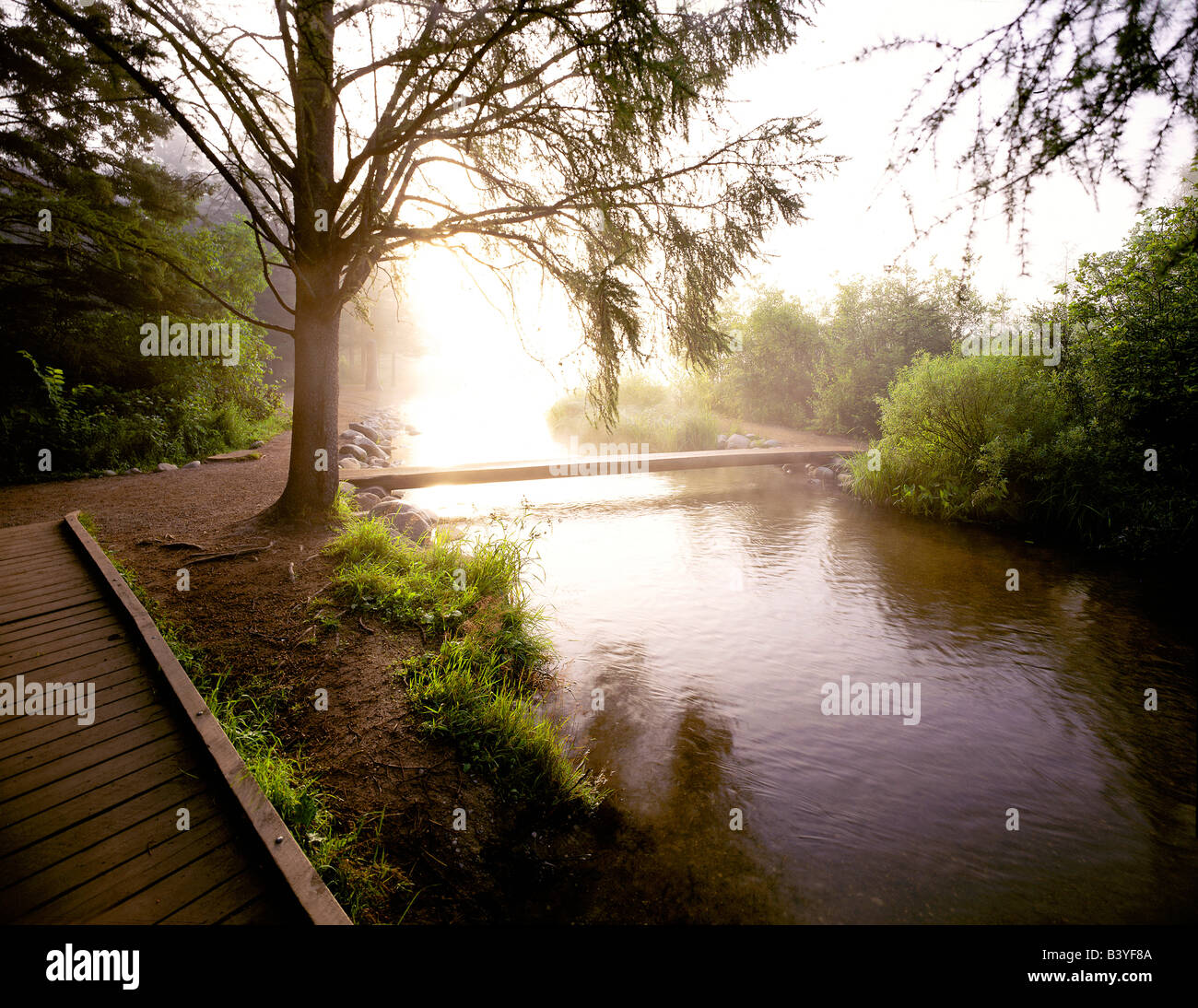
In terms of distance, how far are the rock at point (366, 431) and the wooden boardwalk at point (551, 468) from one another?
6.10 m

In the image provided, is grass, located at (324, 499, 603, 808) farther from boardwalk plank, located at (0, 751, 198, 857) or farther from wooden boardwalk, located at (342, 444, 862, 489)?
wooden boardwalk, located at (342, 444, 862, 489)

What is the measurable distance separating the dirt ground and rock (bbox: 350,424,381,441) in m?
9.57

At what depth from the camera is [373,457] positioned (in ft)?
40.0

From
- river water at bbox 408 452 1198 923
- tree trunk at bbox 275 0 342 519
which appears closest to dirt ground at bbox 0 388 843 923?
river water at bbox 408 452 1198 923

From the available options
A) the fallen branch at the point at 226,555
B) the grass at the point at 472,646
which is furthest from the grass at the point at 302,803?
the fallen branch at the point at 226,555

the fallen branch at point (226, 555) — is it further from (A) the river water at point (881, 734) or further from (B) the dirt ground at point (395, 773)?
(A) the river water at point (881, 734)

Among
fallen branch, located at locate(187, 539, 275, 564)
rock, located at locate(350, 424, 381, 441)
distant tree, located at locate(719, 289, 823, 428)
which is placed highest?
distant tree, located at locate(719, 289, 823, 428)

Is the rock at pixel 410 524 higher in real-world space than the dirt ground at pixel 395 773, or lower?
higher

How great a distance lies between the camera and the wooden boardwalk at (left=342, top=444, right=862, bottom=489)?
8.52 m

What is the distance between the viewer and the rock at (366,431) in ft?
46.7

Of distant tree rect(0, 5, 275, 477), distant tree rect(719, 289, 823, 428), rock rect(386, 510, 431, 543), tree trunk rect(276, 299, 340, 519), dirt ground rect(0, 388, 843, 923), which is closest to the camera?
dirt ground rect(0, 388, 843, 923)
